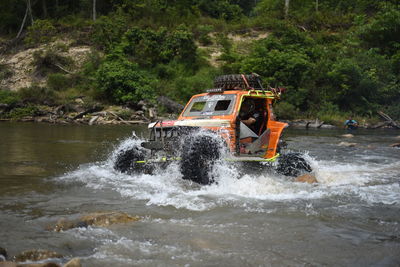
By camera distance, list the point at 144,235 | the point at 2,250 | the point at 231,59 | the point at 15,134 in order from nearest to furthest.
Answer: the point at 2,250
the point at 144,235
the point at 15,134
the point at 231,59

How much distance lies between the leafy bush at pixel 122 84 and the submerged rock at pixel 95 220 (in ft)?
74.1

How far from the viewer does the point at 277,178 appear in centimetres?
938

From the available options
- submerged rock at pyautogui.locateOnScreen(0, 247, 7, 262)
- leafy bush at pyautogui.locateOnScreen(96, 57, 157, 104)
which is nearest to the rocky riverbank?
leafy bush at pyautogui.locateOnScreen(96, 57, 157, 104)

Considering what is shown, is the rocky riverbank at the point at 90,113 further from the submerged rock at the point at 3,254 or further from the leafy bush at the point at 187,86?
the submerged rock at the point at 3,254

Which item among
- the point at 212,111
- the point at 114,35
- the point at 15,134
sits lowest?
the point at 15,134

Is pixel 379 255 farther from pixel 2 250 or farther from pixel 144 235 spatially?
pixel 2 250

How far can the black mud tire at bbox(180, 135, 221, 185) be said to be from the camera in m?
7.83

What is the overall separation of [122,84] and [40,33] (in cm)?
1406

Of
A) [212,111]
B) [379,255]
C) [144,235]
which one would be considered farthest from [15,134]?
[379,255]

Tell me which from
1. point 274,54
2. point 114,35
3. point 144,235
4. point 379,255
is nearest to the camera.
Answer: point 379,255

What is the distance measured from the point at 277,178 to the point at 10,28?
42081 millimetres

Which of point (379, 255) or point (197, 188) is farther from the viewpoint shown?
point (197, 188)

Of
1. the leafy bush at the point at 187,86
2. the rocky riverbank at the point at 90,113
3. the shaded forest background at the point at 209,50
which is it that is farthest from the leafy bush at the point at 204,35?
the rocky riverbank at the point at 90,113

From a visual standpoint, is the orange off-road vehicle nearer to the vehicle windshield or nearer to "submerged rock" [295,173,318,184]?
the vehicle windshield
